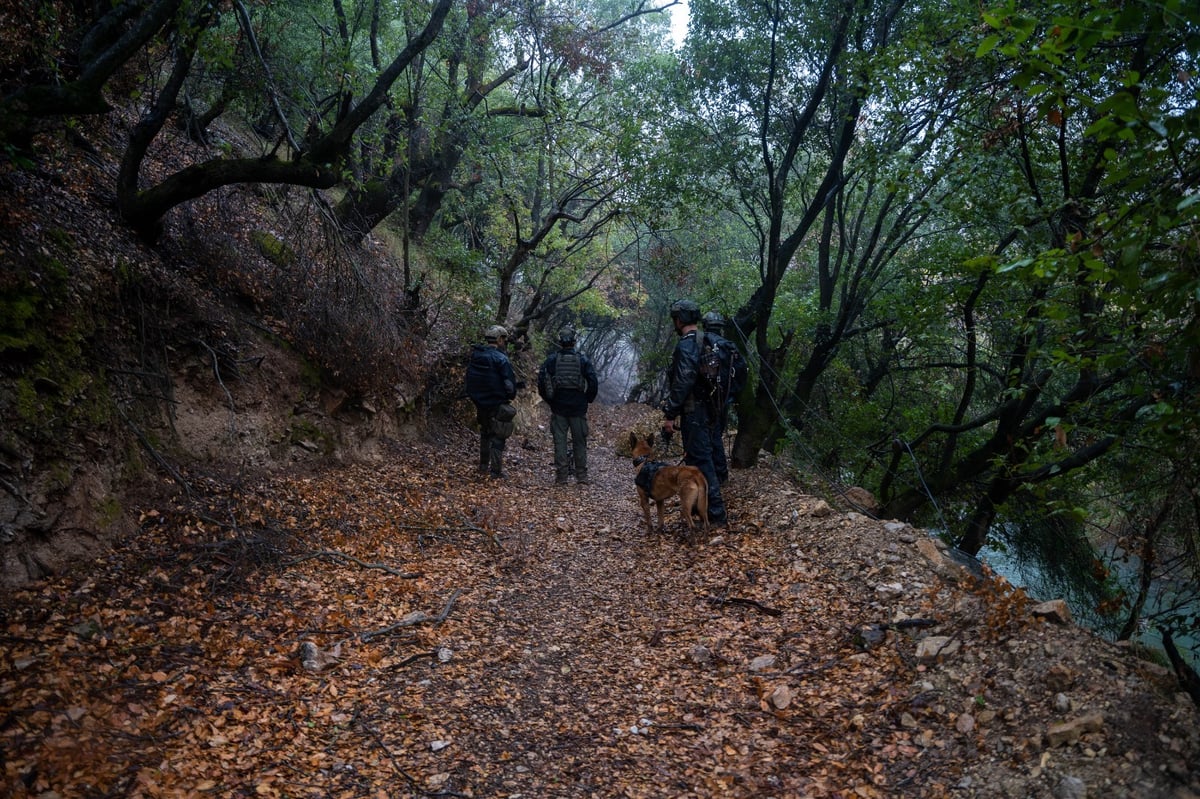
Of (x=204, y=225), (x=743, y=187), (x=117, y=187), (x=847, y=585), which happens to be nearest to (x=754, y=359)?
(x=743, y=187)

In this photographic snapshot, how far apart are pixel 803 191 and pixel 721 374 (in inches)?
184

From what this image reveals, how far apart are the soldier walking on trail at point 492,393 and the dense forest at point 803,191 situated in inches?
43.0

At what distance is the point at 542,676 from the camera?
464 centimetres

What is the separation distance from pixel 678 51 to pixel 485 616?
33.4ft

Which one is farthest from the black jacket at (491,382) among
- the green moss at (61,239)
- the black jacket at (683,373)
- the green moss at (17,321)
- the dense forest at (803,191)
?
the green moss at (17,321)

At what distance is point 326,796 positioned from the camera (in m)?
3.23

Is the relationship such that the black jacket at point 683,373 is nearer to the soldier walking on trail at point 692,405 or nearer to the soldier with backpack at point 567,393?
the soldier walking on trail at point 692,405

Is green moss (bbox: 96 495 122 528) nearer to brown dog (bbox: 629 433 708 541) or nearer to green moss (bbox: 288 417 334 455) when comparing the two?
green moss (bbox: 288 417 334 455)

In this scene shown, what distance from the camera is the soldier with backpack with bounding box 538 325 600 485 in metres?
10.3

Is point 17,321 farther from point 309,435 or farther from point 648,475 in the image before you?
point 648,475

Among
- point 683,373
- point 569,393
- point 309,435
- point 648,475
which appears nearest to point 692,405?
point 683,373

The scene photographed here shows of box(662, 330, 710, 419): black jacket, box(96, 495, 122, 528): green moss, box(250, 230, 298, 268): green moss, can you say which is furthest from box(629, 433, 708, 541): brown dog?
box(250, 230, 298, 268): green moss

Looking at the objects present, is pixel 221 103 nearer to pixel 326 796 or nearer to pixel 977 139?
pixel 326 796

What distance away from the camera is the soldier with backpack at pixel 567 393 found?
10.3 meters
